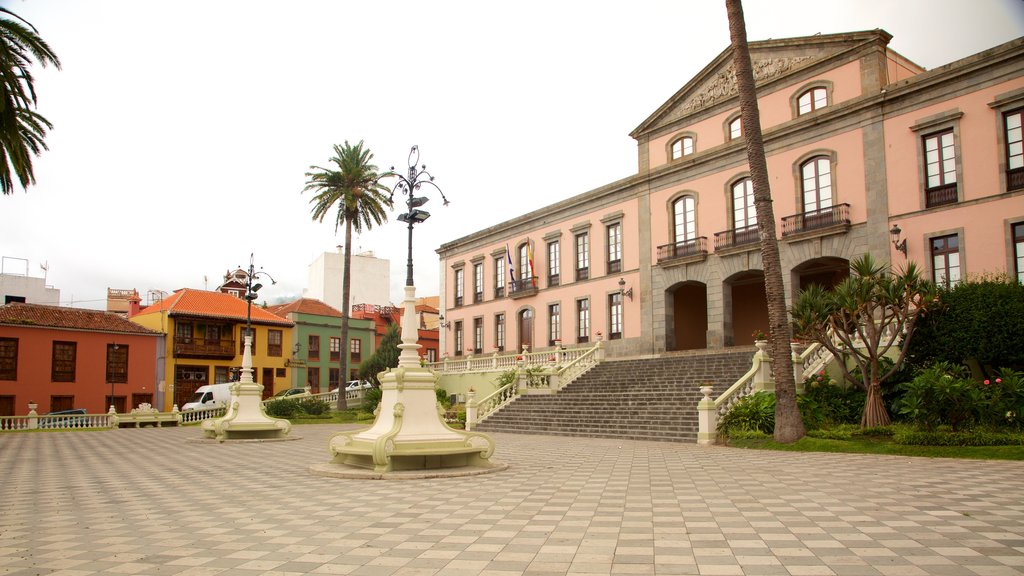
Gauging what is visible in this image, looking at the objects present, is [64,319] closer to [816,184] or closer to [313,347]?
[313,347]

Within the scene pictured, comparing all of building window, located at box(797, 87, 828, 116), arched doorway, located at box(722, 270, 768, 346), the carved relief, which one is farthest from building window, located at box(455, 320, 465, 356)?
building window, located at box(797, 87, 828, 116)

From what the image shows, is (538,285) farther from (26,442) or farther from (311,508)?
(311,508)

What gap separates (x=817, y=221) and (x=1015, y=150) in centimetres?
620

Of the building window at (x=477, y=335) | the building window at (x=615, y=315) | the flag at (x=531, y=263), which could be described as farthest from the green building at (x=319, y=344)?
the building window at (x=615, y=315)

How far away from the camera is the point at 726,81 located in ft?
95.4

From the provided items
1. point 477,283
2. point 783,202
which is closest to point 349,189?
point 477,283

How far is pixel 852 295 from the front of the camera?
52.5 feet

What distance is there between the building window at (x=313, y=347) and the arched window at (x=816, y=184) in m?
37.6

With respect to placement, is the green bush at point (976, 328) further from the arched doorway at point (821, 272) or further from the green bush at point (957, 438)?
the arched doorway at point (821, 272)

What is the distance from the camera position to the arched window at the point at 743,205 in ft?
90.9

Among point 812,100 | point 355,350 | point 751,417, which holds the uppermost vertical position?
point 812,100

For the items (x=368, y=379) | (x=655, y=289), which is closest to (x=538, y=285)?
(x=655, y=289)

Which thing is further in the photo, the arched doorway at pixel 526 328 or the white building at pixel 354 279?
the white building at pixel 354 279

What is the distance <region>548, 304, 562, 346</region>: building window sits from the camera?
36.2 meters
